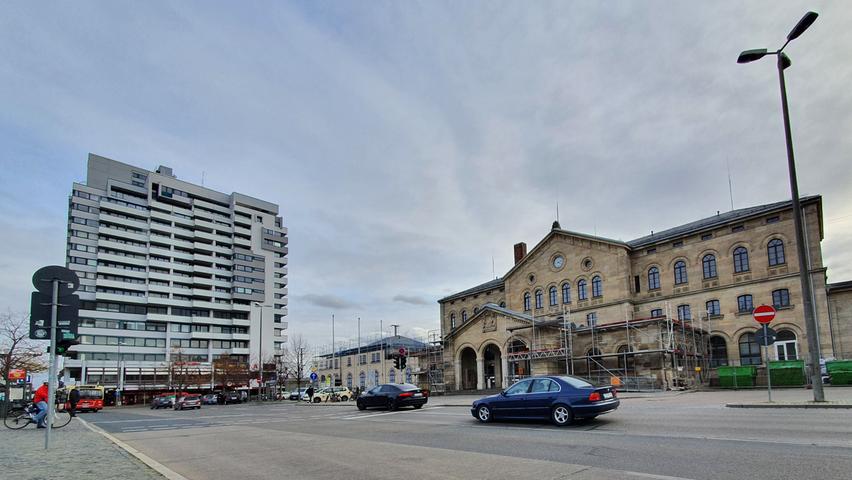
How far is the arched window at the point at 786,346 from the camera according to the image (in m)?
36.6

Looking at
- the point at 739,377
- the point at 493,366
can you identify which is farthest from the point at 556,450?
the point at 493,366

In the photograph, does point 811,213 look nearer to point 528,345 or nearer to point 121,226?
point 528,345

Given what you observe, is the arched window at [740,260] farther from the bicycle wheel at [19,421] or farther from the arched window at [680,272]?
the bicycle wheel at [19,421]

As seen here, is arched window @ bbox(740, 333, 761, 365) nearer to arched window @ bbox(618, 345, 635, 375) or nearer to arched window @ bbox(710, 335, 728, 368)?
arched window @ bbox(710, 335, 728, 368)

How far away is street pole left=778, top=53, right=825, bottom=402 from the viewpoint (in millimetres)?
15750

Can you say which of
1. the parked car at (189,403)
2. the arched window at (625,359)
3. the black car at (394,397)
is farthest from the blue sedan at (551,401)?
the parked car at (189,403)

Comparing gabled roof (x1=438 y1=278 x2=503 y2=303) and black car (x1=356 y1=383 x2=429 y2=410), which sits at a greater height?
gabled roof (x1=438 y1=278 x2=503 y2=303)

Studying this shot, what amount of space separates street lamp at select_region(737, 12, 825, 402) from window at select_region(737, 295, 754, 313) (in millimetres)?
25022

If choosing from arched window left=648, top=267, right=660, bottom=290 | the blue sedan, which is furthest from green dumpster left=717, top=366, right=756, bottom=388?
the blue sedan

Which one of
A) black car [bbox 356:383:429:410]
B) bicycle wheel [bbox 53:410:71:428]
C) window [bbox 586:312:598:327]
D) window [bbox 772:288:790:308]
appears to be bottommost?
bicycle wheel [bbox 53:410:71:428]

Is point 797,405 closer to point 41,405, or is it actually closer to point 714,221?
point 41,405

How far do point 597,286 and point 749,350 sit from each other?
13.0 meters

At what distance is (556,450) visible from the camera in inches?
384

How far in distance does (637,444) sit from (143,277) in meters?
107
